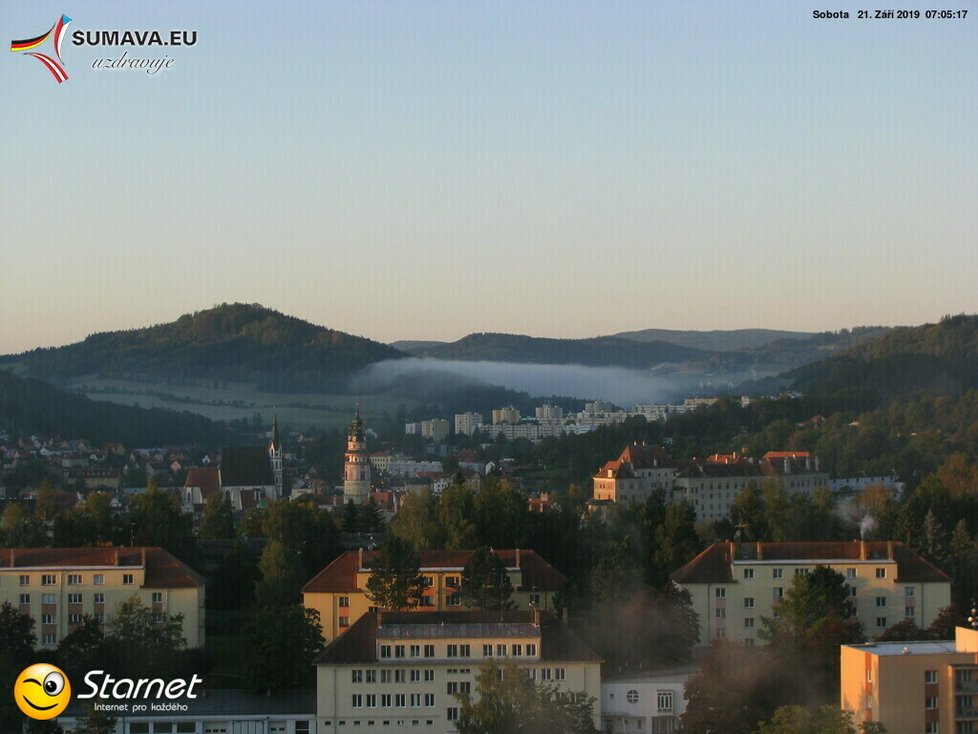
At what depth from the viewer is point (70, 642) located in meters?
42.8

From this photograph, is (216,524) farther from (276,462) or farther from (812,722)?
(276,462)

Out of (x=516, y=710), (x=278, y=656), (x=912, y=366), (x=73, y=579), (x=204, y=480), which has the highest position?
(x=912, y=366)

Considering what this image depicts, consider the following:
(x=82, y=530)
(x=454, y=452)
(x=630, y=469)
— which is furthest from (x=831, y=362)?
(x=82, y=530)

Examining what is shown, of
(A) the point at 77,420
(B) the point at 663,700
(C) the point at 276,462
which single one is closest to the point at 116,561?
(B) the point at 663,700

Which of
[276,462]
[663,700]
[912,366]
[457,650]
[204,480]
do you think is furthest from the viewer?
[912,366]

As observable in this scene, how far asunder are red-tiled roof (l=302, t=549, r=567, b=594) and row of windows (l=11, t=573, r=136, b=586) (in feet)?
14.2

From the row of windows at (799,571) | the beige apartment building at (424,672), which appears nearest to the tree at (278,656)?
the beige apartment building at (424,672)

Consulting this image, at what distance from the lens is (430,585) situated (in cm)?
4931

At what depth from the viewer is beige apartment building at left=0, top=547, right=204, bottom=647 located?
1877 inches

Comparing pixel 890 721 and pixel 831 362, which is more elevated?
pixel 831 362

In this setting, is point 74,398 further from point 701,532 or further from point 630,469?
point 701,532

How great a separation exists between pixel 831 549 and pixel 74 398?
509ft

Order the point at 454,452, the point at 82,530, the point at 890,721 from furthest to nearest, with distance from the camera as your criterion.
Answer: the point at 454,452 < the point at 82,530 < the point at 890,721

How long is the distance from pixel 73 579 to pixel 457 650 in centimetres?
1362
